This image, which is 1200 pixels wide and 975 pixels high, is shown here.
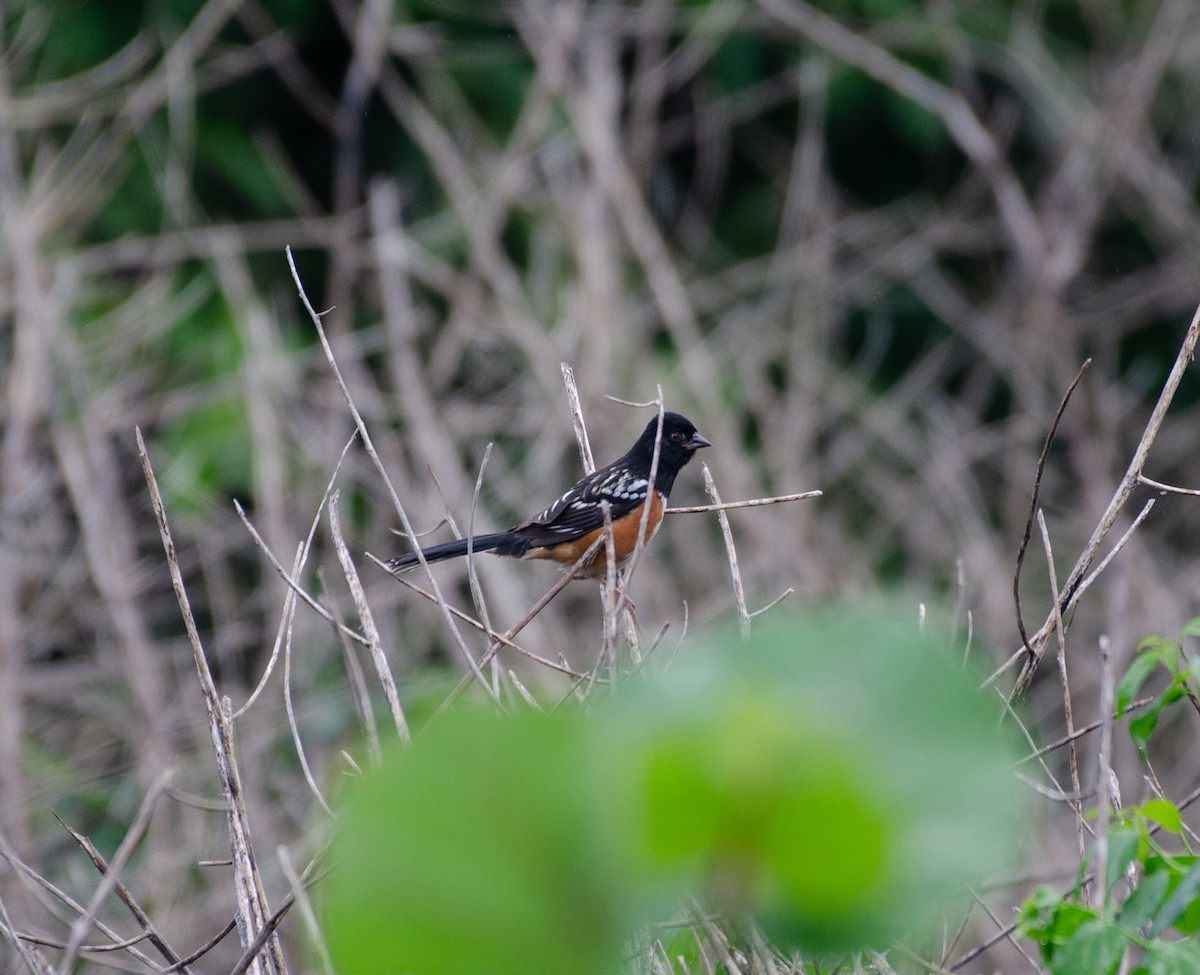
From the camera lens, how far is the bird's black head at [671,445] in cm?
434

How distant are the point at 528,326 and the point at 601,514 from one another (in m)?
1.51

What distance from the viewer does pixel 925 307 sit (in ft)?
25.2

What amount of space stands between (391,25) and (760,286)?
2463mm

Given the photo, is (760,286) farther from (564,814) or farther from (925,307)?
(564,814)

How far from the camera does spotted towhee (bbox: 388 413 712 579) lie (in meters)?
4.09

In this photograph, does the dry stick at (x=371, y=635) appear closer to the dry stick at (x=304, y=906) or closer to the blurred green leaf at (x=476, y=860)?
the dry stick at (x=304, y=906)

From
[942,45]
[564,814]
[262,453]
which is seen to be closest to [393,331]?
[262,453]

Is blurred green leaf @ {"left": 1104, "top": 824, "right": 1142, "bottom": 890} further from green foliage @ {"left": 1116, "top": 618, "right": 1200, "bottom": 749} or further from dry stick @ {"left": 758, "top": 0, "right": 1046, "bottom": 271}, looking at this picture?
dry stick @ {"left": 758, "top": 0, "right": 1046, "bottom": 271}

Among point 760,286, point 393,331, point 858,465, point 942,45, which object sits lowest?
point 858,465

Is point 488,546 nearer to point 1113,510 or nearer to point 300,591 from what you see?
point 300,591

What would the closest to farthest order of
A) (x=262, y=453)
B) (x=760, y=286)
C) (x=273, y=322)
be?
(x=262, y=453), (x=273, y=322), (x=760, y=286)

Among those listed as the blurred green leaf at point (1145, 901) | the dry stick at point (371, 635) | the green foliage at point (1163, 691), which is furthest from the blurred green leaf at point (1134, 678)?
the dry stick at point (371, 635)

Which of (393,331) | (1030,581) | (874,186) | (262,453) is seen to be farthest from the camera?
(874,186)

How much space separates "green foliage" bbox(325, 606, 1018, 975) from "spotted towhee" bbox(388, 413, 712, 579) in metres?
3.47
